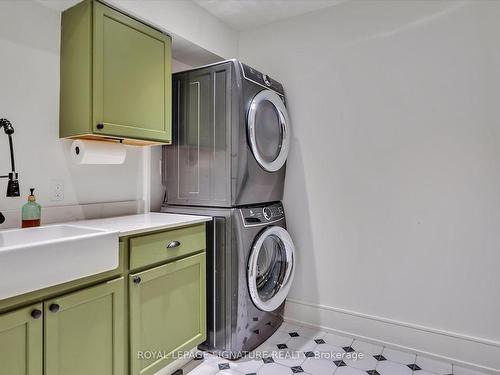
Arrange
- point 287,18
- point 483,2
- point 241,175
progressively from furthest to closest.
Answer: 1. point 287,18
2. point 241,175
3. point 483,2

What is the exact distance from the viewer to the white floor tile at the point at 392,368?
78.8 inches

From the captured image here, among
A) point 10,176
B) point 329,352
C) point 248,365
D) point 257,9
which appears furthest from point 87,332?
point 257,9

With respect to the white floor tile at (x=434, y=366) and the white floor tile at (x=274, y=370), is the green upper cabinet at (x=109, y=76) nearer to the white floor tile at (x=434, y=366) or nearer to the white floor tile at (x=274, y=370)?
the white floor tile at (x=274, y=370)

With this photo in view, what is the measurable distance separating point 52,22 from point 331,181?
2.07 metres

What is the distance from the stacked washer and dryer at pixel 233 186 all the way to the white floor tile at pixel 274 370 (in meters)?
0.19

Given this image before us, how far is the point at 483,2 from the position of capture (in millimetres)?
2012

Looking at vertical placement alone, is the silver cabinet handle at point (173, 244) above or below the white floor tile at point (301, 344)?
above

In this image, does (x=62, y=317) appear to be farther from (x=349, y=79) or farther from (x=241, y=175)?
(x=349, y=79)

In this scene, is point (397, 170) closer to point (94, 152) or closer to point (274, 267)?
point (274, 267)

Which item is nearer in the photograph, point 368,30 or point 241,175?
point 241,175

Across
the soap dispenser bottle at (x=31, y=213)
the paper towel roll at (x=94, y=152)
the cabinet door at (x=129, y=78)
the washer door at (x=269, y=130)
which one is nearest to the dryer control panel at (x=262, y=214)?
the washer door at (x=269, y=130)

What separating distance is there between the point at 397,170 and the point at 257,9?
5.32 ft

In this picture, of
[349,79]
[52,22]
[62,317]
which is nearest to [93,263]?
[62,317]

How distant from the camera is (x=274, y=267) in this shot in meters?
2.54
